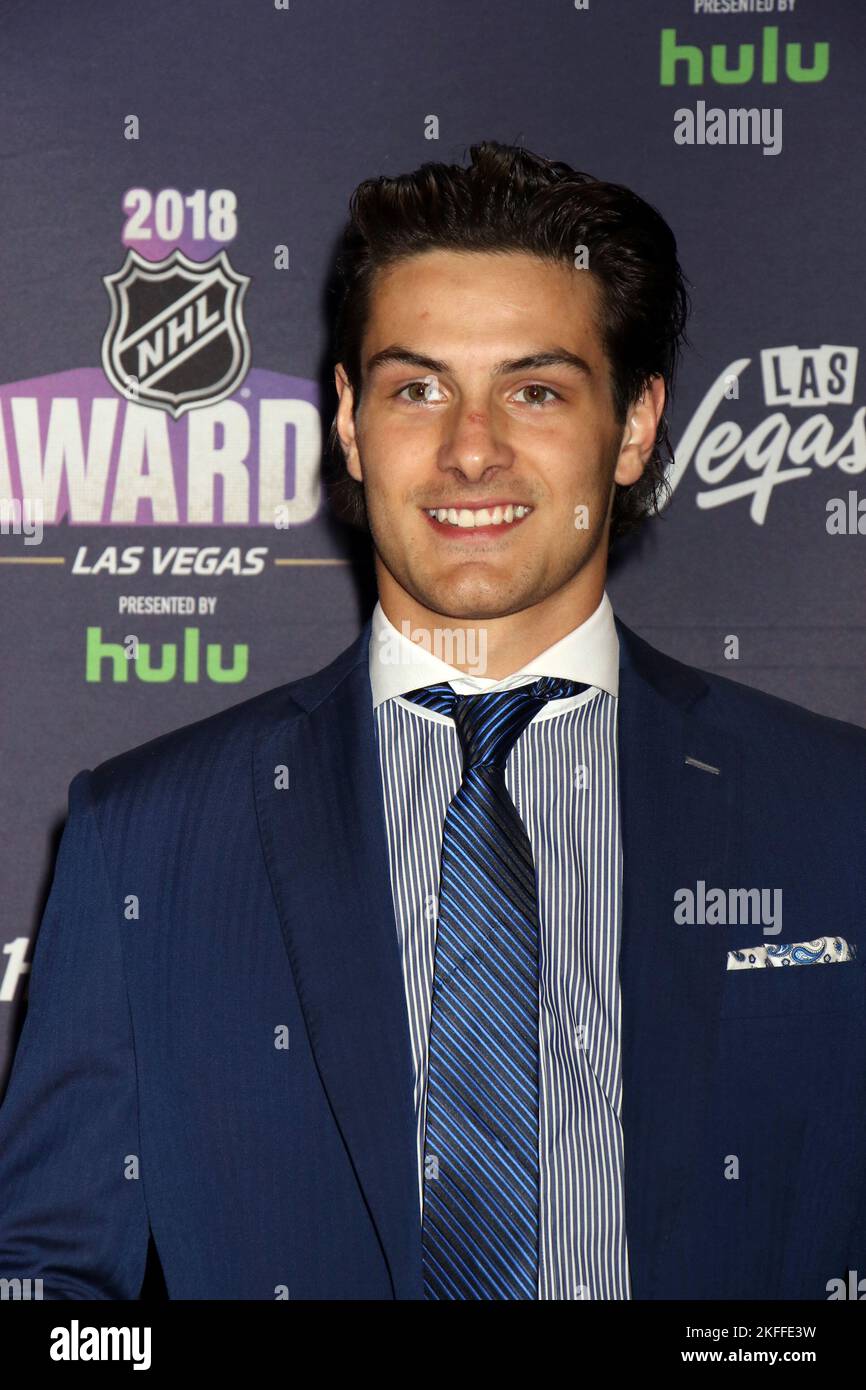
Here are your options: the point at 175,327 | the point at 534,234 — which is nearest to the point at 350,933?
the point at 534,234

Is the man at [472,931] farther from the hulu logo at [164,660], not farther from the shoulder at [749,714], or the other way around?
the hulu logo at [164,660]

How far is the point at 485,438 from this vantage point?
2.02 meters

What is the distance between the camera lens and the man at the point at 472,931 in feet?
6.00

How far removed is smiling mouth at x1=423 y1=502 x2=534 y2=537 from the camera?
203 cm

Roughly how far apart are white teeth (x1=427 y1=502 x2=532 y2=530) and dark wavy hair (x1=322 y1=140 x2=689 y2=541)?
291 millimetres

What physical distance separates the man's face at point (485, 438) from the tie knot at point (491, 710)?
0.37 feet

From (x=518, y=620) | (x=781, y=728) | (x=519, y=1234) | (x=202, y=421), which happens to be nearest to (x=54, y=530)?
(x=202, y=421)

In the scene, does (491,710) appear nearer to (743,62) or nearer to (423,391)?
(423,391)

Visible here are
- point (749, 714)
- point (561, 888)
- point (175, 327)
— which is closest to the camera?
point (561, 888)

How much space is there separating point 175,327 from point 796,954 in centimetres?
162

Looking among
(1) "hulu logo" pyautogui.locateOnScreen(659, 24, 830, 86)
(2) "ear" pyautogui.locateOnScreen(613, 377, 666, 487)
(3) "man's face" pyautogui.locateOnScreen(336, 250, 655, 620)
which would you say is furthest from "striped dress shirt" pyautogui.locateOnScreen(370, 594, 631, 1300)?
(1) "hulu logo" pyautogui.locateOnScreen(659, 24, 830, 86)

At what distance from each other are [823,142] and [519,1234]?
207cm

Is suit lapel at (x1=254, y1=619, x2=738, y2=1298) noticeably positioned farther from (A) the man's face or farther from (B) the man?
(A) the man's face

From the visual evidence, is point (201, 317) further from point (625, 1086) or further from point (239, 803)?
point (625, 1086)
